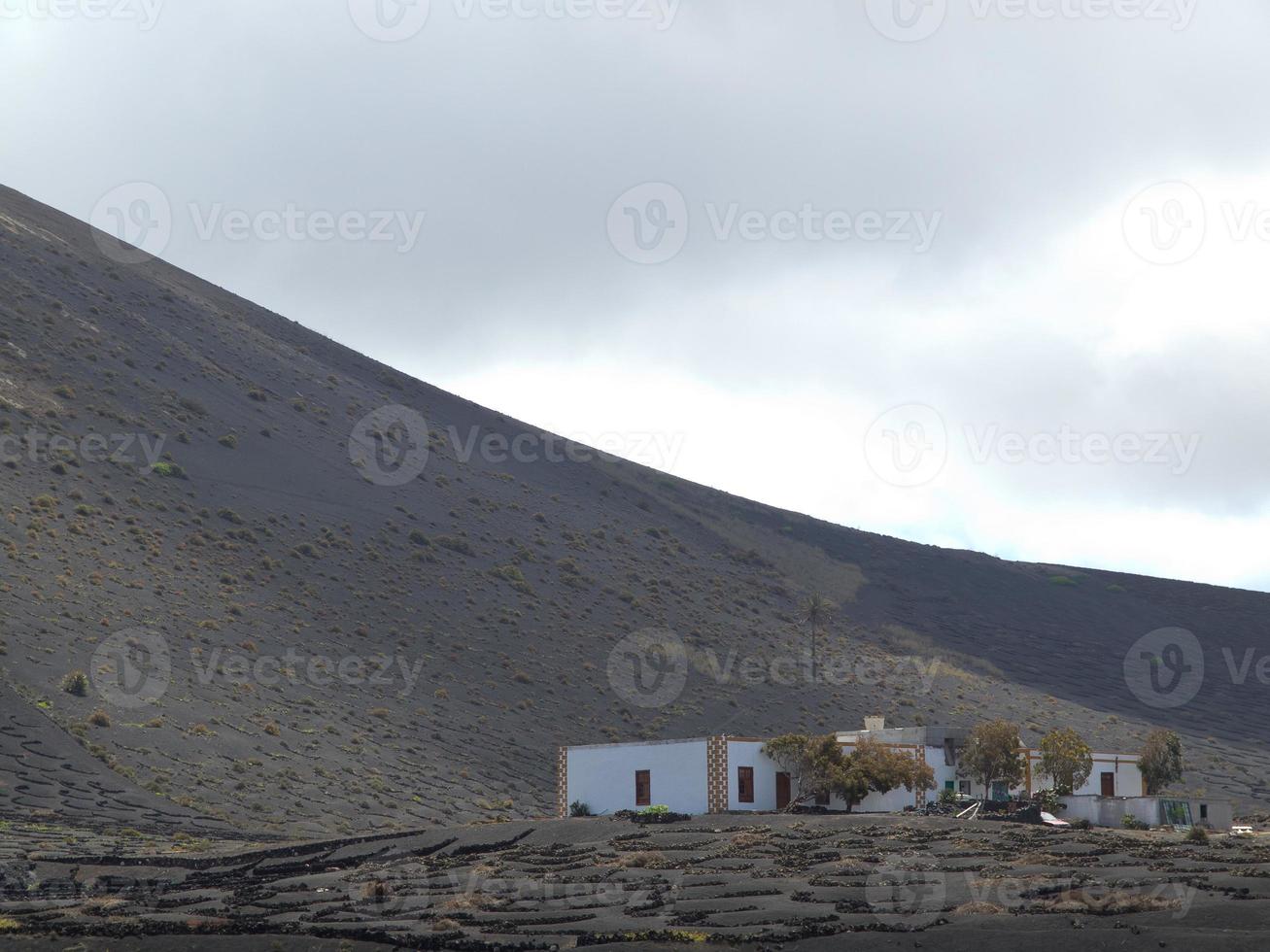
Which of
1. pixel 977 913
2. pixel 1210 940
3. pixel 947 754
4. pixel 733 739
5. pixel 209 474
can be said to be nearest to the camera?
pixel 1210 940

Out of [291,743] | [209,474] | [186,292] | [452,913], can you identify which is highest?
[186,292]

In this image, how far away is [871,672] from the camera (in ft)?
266

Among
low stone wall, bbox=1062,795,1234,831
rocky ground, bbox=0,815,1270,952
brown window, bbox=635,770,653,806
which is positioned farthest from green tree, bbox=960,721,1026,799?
brown window, bbox=635,770,653,806

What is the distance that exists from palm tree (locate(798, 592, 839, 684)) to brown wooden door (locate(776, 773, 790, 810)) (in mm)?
37259

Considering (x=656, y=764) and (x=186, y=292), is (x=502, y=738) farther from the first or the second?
(x=186, y=292)

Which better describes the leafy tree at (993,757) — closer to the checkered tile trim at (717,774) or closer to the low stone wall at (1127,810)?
the low stone wall at (1127,810)

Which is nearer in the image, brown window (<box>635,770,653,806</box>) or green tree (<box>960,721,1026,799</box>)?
brown window (<box>635,770,653,806</box>)

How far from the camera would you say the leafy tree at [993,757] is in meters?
48.4

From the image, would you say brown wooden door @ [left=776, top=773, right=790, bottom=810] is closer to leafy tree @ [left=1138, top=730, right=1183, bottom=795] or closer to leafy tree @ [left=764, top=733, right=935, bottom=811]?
leafy tree @ [left=764, top=733, right=935, bottom=811]

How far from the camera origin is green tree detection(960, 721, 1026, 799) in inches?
1907

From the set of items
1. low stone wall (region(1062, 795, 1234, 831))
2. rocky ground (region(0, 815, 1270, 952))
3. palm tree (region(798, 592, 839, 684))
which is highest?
palm tree (region(798, 592, 839, 684))

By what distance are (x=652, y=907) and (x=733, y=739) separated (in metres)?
16.1

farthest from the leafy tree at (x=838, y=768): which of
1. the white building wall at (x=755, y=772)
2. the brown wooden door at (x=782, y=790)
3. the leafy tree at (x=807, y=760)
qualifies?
the white building wall at (x=755, y=772)

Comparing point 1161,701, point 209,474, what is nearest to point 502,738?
point 209,474
